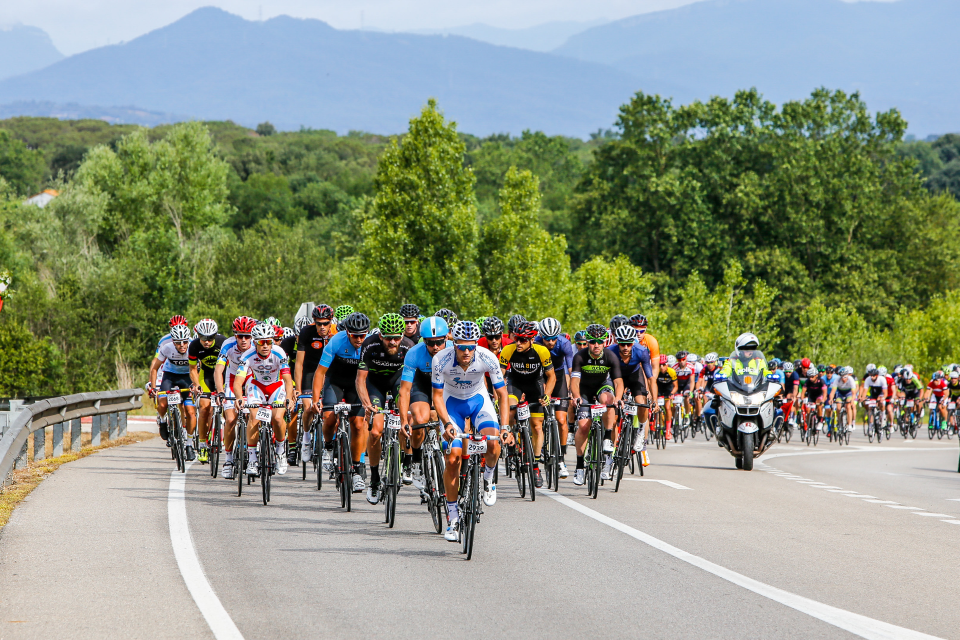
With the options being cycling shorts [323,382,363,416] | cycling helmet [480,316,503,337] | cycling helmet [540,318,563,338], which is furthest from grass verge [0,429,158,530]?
cycling helmet [540,318,563,338]

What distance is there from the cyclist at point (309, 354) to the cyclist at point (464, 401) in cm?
511

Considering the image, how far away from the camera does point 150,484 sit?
1448 centimetres

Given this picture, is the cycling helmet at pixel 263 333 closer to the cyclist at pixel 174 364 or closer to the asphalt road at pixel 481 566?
the asphalt road at pixel 481 566

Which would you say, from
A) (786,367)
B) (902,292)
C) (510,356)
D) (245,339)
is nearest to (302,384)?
(245,339)

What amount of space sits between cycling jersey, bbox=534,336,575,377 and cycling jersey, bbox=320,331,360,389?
2860mm

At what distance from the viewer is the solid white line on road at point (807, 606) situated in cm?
662

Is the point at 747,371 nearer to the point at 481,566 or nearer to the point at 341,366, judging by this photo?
the point at 341,366

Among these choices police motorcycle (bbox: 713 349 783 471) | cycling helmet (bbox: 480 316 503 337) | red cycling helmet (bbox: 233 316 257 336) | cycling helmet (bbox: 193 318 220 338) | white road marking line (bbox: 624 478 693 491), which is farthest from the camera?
police motorcycle (bbox: 713 349 783 471)

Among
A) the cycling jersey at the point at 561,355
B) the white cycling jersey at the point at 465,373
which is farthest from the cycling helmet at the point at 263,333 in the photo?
the white cycling jersey at the point at 465,373

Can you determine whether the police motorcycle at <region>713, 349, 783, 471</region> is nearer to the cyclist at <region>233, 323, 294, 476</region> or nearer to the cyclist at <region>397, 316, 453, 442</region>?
the cyclist at <region>233, 323, 294, 476</region>

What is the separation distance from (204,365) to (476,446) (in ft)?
24.5

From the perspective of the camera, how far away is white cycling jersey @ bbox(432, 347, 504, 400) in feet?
32.4

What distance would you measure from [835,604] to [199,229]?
2598 inches

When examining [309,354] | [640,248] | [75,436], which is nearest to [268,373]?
[309,354]
